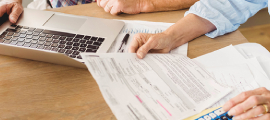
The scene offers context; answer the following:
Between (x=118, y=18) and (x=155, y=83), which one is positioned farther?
(x=118, y=18)

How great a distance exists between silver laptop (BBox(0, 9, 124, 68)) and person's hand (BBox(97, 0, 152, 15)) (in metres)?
0.11

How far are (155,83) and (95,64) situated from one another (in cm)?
16

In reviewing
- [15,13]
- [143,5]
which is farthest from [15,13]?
[143,5]

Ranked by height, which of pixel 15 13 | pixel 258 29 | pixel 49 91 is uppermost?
pixel 15 13

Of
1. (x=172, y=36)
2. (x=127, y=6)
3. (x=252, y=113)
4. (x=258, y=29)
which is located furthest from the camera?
(x=258, y=29)

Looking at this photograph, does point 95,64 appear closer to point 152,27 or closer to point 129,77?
point 129,77

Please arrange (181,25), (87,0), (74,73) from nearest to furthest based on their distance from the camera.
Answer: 1. (74,73)
2. (181,25)
3. (87,0)

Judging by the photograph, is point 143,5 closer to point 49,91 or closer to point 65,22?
point 65,22

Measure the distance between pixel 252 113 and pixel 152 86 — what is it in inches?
9.0

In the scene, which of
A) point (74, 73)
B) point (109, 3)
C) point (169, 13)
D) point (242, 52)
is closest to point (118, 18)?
point (109, 3)

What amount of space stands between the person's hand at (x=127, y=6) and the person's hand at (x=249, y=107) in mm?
537

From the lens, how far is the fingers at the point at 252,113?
431 millimetres

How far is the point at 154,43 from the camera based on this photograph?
62 cm

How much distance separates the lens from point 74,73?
22.3 inches
